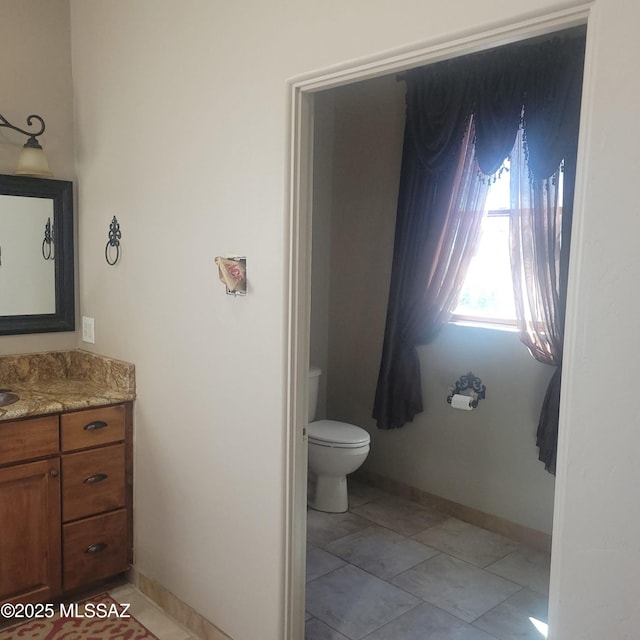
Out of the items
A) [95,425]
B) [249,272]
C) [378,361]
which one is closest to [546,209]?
[378,361]

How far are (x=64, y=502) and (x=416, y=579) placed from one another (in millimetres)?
1566

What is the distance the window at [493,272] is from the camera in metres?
3.19

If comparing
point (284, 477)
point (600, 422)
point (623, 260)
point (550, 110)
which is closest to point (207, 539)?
point (284, 477)

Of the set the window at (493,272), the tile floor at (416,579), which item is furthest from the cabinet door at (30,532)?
the window at (493,272)

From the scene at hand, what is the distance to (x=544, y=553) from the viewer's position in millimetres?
3104

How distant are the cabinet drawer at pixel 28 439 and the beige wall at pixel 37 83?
58cm

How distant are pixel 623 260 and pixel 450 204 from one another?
80.8 inches

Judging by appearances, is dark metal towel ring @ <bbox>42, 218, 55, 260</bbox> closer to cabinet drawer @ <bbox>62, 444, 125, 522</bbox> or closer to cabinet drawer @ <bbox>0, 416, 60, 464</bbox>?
cabinet drawer @ <bbox>0, 416, 60, 464</bbox>

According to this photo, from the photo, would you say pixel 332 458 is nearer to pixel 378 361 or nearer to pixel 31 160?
pixel 378 361

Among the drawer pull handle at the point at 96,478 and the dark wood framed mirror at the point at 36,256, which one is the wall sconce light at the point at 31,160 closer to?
the dark wood framed mirror at the point at 36,256

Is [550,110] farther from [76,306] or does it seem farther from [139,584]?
[139,584]

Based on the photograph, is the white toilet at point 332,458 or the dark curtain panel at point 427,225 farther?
the white toilet at point 332,458

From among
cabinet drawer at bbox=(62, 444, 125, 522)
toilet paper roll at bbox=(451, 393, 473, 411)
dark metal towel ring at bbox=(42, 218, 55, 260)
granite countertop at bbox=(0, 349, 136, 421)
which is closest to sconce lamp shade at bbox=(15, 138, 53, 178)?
dark metal towel ring at bbox=(42, 218, 55, 260)

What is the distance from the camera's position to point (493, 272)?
329cm
